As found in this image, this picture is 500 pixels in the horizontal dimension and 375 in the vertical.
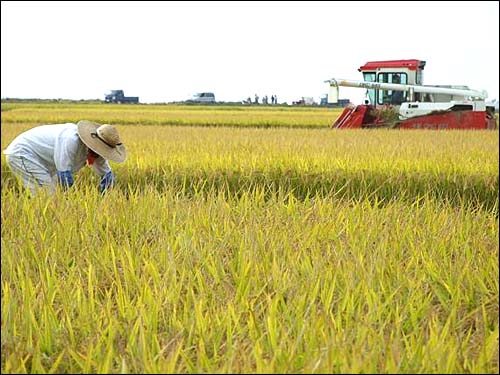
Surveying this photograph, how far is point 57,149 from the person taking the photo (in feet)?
11.2

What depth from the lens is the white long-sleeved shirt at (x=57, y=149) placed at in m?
3.37

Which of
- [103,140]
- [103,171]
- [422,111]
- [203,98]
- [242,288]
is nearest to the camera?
[242,288]

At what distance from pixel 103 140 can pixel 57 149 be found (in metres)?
0.30

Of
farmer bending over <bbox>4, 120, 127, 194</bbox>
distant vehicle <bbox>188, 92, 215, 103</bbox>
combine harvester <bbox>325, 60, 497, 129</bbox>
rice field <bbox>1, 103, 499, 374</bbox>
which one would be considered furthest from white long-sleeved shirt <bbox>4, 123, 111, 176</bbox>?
combine harvester <bbox>325, 60, 497, 129</bbox>

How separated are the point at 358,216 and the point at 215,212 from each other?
0.57 metres

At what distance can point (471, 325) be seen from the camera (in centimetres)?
131

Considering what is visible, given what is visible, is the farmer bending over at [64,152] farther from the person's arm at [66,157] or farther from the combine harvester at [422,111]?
the combine harvester at [422,111]

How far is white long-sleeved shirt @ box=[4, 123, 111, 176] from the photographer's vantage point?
3365 millimetres

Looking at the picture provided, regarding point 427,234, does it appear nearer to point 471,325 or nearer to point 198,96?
point 471,325

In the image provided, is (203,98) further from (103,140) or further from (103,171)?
(103,140)

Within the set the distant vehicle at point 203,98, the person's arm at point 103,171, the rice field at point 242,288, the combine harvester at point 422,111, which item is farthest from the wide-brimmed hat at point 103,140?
the combine harvester at point 422,111

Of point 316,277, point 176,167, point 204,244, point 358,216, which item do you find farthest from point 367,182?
point 316,277

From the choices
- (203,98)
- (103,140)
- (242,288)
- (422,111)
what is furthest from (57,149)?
(422,111)

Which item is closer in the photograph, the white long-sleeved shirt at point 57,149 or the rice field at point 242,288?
the rice field at point 242,288
